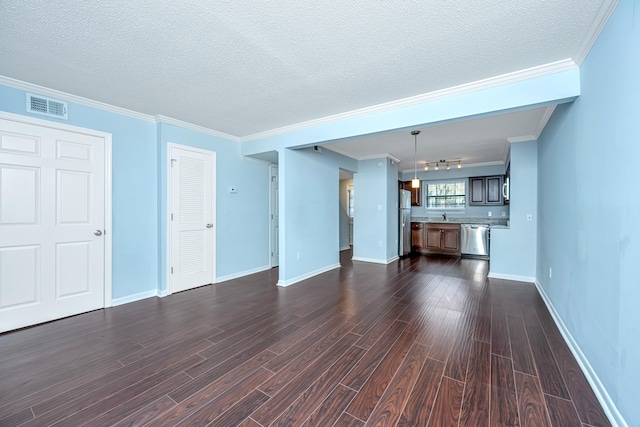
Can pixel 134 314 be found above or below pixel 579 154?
below

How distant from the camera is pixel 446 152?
5.70 m

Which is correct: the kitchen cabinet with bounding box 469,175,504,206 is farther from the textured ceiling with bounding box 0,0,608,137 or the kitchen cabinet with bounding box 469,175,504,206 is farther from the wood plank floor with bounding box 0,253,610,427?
the textured ceiling with bounding box 0,0,608,137

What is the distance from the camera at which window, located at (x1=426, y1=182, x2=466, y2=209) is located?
25.2ft

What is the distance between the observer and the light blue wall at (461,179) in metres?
7.05

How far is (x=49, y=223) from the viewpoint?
2.94 meters

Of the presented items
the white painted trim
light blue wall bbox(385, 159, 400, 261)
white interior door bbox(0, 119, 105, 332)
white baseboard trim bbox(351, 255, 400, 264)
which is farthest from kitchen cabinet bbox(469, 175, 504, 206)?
white interior door bbox(0, 119, 105, 332)

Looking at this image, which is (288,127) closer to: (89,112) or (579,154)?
(89,112)

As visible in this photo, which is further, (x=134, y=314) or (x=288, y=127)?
(x=288, y=127)

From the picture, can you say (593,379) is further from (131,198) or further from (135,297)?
(131,198)

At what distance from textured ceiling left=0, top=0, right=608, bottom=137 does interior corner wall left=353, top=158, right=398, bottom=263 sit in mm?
3128

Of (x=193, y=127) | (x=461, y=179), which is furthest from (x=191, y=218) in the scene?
(x=461, y=179)

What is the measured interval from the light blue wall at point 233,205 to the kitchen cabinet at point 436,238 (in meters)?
4.41

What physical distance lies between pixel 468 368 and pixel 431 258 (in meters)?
5.05

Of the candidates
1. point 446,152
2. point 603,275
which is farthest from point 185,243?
point 446,152
